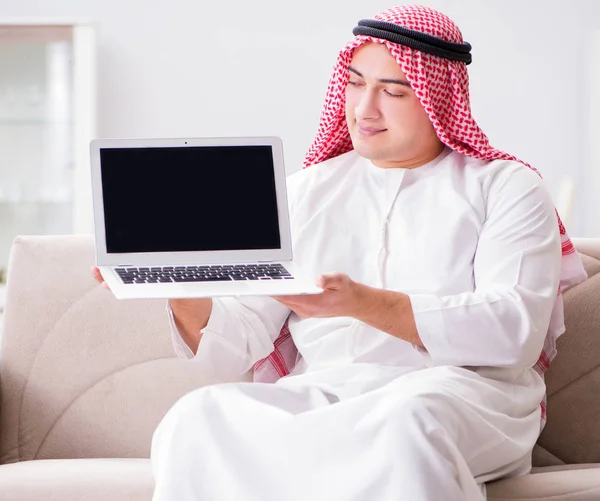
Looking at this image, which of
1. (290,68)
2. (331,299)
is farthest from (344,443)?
(290,68)

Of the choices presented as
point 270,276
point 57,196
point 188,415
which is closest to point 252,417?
point 188,415

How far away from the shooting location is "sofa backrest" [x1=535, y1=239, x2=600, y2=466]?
2072 mm

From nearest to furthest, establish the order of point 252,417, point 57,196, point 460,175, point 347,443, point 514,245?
point 347,443 < point 252,417 < point 514,245 < point 460,175 < point 57,196

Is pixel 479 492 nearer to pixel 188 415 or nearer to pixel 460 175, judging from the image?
pixel 188 415

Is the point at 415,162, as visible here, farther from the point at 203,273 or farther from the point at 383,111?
the point at 203,273

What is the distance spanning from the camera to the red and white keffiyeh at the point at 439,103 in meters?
1.95

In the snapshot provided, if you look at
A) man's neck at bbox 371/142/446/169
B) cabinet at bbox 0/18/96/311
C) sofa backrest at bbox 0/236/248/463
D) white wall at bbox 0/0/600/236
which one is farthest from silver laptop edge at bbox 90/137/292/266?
white wall at bbox 0/0/600/236

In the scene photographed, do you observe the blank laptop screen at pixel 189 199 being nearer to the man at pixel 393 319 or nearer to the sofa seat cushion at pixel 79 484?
the man at pixel 393 319

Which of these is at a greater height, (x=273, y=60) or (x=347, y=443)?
(x=273, y=60)

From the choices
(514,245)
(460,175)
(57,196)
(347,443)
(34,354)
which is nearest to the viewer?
(347,443)

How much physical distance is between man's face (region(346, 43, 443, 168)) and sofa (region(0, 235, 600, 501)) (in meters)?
0.53

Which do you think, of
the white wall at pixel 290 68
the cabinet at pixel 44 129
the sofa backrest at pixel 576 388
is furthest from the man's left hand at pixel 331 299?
the white wall at pixel 290 68

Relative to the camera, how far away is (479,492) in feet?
5.00

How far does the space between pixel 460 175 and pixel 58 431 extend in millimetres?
1057
